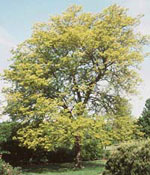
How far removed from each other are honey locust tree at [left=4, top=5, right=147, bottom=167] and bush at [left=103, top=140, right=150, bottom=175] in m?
8.45

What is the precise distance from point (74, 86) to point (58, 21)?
17.3 ft

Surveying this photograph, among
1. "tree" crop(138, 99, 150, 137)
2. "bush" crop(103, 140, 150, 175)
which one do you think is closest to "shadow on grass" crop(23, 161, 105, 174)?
"bush" crop(103, 140, 150, 175)

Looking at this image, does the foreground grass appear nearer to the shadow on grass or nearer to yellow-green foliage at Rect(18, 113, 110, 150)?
the shadow on grass

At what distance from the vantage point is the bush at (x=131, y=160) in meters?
12.2

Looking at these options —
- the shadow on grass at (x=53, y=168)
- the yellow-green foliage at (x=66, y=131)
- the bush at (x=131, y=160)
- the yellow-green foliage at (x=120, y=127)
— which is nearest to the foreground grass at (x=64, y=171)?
the shadow on grass at (x=53, y=168)

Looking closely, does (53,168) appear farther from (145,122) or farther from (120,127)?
(145,122)

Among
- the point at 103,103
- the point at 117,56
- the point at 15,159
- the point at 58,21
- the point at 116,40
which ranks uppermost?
the point at 58,21

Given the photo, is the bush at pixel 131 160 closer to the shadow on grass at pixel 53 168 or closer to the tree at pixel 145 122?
the shadow on grass at pixel 53 168

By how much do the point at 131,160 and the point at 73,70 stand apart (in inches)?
494

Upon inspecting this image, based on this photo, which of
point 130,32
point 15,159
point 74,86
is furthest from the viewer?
point 15,159

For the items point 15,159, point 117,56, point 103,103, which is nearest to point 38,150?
point 15,159

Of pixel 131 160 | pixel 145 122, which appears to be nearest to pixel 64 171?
pixel 131 160

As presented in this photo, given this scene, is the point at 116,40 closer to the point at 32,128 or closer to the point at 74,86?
the point at 74,86

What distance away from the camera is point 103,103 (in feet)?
85.1
